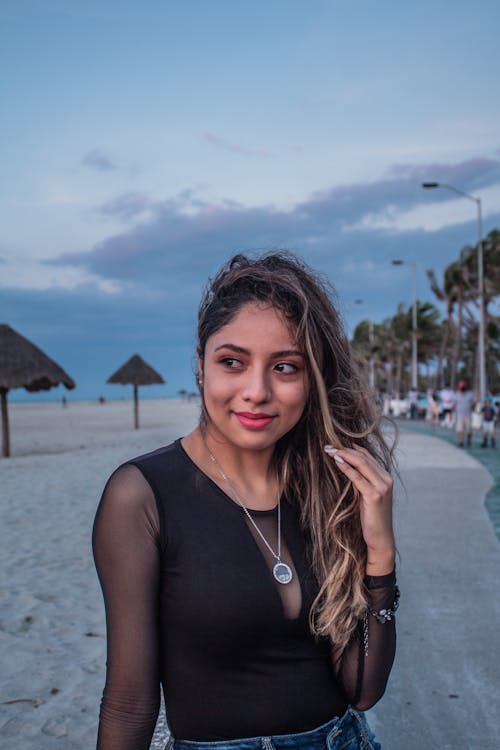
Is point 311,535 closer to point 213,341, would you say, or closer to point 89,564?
point 213,341

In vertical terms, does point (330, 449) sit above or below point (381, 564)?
above

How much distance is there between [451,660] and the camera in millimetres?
4219

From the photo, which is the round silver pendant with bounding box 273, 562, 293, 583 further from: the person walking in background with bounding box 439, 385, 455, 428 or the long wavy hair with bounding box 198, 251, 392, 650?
the person walking in background with bounding box 439, 385, 455, 428

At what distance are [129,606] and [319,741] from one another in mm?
586

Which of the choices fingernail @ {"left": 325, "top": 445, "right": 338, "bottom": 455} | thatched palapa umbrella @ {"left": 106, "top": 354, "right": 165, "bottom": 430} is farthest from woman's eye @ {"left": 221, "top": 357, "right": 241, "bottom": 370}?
thatched palapa umbrella @ {"left": 106, "top": 354, "right": 165, "bottom": 430}

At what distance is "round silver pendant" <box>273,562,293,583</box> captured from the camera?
5.77ft

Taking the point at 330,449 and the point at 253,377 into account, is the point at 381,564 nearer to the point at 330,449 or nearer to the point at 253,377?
the point at 330,449

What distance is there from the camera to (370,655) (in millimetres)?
1916

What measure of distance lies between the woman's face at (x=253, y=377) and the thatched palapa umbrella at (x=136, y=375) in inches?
1238

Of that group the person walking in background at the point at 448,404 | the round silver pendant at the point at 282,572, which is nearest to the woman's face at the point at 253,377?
the round silver pendant at the point at 282,572

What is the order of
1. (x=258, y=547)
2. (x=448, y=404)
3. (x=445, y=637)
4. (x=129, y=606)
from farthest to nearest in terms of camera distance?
1. (x=448, y=404)
2. (x=445, y=637)
3. (x=258, y=547)
4. (x=129, y=606)

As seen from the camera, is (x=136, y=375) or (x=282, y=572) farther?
(x=136, y=375)

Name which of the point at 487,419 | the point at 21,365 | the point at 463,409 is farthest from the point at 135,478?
the point at 487,419

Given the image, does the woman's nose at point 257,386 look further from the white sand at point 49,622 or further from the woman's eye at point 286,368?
the white sand at point 49,622
